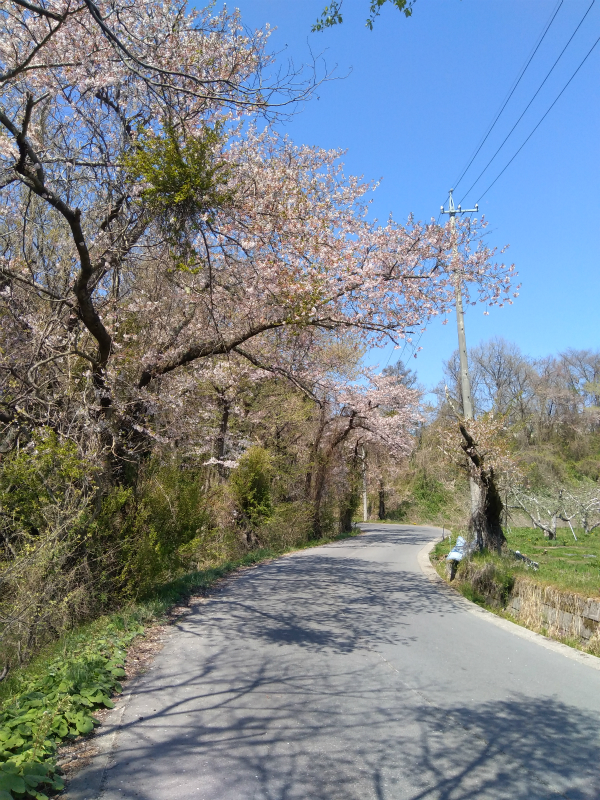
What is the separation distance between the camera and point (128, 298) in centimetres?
1039

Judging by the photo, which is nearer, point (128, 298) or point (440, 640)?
point (440, 640)

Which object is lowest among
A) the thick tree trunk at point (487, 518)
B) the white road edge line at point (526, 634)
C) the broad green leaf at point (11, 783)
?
the white road edge line at point (526, 634)

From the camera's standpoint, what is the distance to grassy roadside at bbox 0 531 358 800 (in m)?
3.51

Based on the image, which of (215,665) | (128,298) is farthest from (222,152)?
(215,665)

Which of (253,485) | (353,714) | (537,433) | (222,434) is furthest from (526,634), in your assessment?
(537,433)

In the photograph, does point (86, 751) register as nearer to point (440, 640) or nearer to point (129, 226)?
point (440, 640)

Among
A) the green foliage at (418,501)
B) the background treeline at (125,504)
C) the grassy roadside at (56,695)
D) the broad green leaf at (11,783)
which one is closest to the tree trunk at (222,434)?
the background treeline at (125,504)

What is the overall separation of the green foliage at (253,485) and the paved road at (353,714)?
9844 millimetres

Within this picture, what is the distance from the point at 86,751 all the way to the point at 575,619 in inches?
268

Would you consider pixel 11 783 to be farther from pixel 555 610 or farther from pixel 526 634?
pixel 555 610

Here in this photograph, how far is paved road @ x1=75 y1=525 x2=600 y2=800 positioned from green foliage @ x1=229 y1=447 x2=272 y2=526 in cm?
984

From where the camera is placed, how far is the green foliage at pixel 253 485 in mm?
18797

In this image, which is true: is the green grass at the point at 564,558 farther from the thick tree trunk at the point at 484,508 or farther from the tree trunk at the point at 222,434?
the tree trunk at the point at 222,434

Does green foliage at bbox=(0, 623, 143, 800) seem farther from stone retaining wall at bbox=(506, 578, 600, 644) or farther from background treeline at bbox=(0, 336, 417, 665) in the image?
stone retaining wall at bbox=(506, 578, 600, 644)
